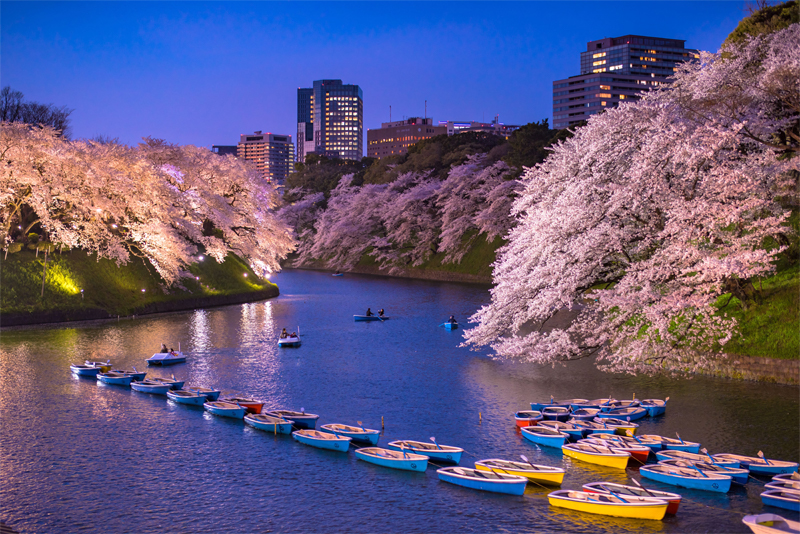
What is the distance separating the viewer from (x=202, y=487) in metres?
15.6

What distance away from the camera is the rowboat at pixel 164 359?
97.6 feet

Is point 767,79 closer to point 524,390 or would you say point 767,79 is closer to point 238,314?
point 524,390

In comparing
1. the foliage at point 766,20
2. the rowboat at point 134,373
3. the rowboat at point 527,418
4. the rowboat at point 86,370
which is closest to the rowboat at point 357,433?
the rowboat at point 527,418

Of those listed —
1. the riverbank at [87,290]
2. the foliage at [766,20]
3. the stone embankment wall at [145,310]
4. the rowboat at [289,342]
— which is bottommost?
the rowboat at [289,342]

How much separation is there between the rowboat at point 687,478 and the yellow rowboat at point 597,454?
0.70m

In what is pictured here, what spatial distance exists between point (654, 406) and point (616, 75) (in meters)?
160

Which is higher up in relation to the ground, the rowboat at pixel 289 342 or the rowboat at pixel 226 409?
the rowboat at pixel 289 342

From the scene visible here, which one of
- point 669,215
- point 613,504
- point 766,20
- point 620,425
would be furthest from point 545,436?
point 766,20

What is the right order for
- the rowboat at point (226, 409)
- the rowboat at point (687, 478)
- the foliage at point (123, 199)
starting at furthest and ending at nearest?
the foliage at point (123, 199), the rowboat at point (226, 409), the rowboat at point (687, 478)

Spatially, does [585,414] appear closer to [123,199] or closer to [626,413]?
[626,413]

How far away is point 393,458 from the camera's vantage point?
17.0 m

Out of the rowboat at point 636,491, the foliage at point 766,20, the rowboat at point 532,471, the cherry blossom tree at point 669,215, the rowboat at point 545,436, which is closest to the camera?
the rowboat at point 636,491

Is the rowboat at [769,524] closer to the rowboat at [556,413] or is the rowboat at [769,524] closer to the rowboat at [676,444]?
the rowboat at [676,444]

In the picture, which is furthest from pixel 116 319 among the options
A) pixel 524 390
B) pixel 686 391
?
pixel 686 391
